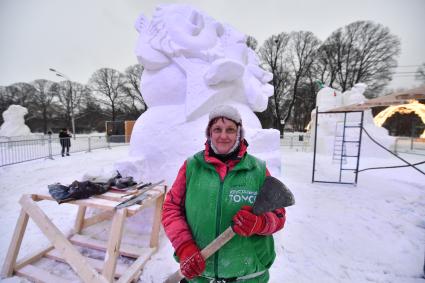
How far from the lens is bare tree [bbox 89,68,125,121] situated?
1074 inches

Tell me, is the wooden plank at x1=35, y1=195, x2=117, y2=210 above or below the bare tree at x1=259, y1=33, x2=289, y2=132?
below

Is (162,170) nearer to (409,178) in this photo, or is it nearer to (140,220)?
(140,220)

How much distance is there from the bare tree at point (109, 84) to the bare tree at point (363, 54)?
78.6ft

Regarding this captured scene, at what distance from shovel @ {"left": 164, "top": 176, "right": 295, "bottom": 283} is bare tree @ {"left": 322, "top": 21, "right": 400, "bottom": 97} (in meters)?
22.7

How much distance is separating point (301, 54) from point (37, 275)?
75.8 feet

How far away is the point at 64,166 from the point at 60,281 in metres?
7.34

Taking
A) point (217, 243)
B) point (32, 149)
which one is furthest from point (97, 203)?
point (32, 149)

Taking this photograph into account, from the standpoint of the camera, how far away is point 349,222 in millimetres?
3748

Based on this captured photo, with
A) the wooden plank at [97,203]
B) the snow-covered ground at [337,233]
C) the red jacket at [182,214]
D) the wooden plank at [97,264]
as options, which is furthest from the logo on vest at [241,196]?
the wooden plank at [97,264]

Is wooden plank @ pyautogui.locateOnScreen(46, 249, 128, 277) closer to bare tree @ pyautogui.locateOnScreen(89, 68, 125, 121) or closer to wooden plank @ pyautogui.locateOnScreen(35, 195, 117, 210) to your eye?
wooden plank @ pyautogui.locateOnScreen(35, 195, 117, 210)

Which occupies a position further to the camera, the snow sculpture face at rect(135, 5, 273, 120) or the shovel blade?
the snow sculpture face at rect(135, 5, 273, 120)

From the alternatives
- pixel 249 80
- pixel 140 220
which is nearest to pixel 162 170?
pixel 140 220

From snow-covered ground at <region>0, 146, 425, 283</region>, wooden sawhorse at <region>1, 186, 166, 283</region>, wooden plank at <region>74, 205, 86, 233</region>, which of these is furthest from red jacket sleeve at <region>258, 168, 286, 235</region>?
wooden plank at <region>74, 205, 86, 233</region>

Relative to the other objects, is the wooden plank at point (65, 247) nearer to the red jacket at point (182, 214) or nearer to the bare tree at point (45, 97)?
the red jacket at point (182, 214)
